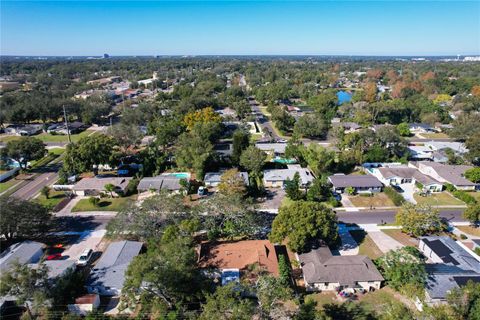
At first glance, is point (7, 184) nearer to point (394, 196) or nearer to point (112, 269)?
point (112, 269)

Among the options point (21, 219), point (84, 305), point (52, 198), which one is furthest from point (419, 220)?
point (52, 198)

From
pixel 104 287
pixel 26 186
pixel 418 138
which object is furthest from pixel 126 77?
pixel 104 287

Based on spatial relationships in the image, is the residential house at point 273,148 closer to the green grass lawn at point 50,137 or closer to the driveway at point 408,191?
the driveway at point 408,191

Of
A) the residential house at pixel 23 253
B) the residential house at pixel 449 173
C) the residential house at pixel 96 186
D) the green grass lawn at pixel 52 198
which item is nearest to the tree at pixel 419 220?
the residential house at pixel 449 173

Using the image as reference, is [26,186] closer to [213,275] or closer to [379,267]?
[213,275]

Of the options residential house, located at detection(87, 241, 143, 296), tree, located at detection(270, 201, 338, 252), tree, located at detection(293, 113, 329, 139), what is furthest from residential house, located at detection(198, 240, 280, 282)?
tree, located at detection(293, 113, 329, 139)

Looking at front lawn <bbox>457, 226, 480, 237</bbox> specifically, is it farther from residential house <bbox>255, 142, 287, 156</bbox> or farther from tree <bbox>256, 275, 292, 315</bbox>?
A: residential house <bbox>255, 142, 287, 156</bbox>
